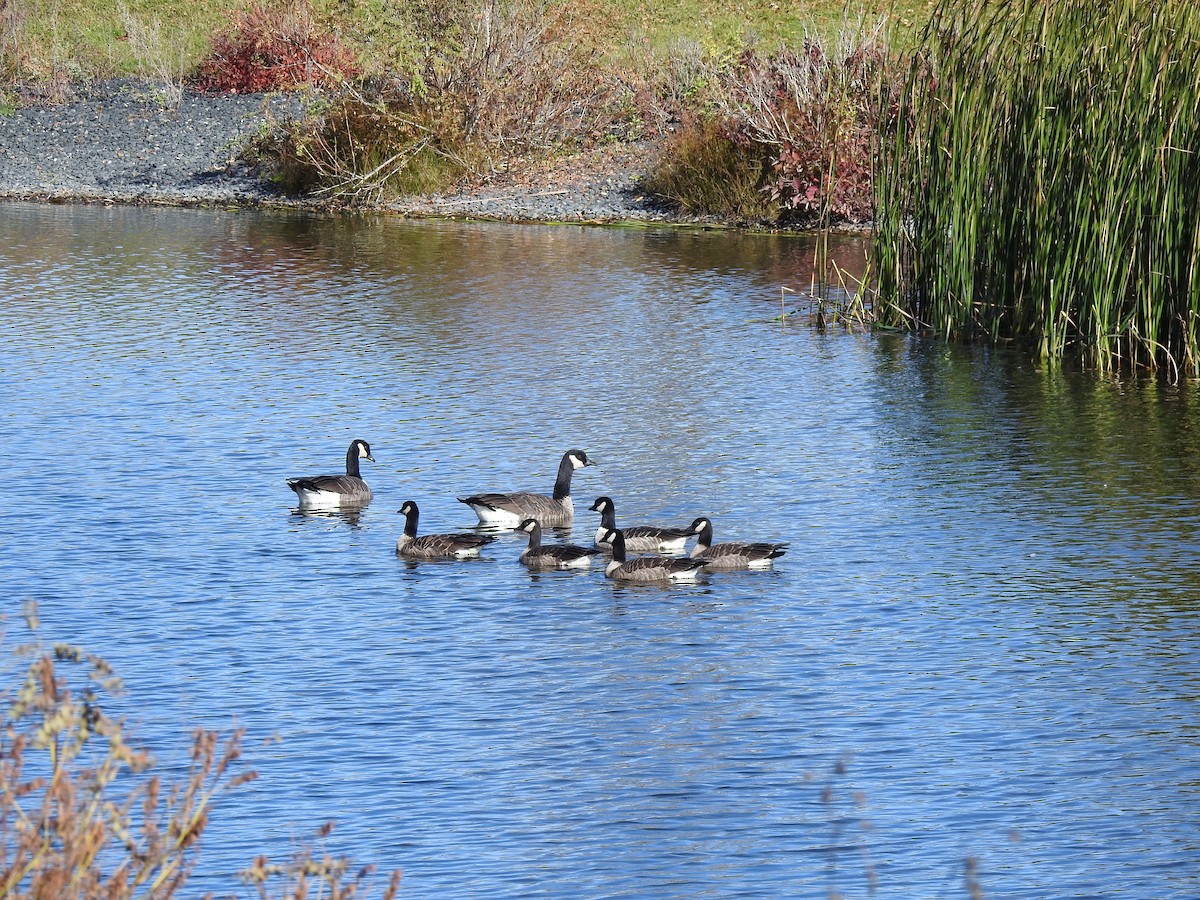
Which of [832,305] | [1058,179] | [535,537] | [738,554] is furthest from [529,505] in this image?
[832,305]

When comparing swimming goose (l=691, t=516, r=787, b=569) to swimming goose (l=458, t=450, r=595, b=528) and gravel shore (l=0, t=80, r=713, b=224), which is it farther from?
gravel shore (l=0, t=80, r=713, b=224)

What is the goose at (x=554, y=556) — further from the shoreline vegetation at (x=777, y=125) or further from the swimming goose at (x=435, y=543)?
the shoreline vegetation at (x=777, y=125)

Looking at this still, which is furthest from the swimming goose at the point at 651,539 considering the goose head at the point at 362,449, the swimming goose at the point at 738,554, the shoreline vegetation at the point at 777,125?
the shoreline vegetation at the point at 777,125

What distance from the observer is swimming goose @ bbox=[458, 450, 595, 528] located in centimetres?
1714

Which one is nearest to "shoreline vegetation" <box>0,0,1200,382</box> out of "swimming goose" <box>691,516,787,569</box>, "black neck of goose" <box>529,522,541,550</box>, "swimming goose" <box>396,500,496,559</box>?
"swimming goose" <box>691,516,787,569</box>

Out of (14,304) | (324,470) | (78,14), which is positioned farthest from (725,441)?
→ (78,14)

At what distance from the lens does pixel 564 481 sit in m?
17.9

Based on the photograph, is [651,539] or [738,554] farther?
[651,539]

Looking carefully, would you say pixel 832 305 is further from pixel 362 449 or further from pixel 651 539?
pixel 651 539

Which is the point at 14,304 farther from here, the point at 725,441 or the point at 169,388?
the point at 725,441

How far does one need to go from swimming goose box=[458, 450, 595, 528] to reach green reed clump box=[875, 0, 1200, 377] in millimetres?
8205

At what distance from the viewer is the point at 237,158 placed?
46.5 metres

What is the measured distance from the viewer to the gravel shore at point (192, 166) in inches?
1656

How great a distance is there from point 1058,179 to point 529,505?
9321 millimetres
